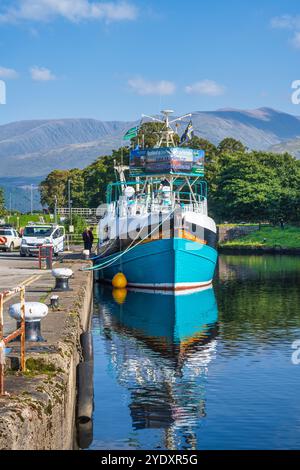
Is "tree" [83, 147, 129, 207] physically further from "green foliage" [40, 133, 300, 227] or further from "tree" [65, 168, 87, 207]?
"tree" [65, 168, 87, 207]

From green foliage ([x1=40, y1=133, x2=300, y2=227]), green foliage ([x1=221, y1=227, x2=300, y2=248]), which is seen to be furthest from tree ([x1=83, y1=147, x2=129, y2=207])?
green foliage ([x1=221, y1=227, x2=300, y2=248])

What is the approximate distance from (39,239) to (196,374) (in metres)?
34.1

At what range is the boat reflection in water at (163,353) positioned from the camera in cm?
1761

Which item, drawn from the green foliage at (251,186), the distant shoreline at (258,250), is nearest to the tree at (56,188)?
the green foliage at (251,186)

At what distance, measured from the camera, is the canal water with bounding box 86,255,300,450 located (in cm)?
1652

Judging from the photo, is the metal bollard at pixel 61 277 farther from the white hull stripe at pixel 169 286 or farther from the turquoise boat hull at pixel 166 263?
the white hull stripe at pixel 169 286

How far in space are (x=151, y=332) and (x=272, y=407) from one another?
11.8m

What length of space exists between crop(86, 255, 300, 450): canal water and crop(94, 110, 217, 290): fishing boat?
2853mm

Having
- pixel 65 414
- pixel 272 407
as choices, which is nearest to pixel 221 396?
pixel 272 407

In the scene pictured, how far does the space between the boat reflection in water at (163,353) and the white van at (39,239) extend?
40.3 ft

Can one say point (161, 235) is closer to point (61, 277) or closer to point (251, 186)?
point (61, 277)
